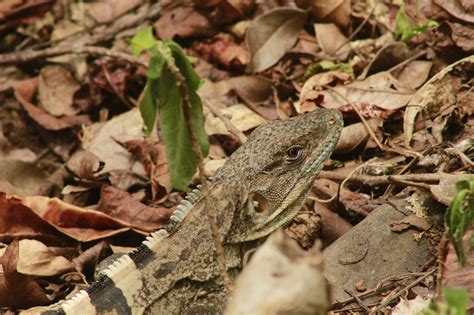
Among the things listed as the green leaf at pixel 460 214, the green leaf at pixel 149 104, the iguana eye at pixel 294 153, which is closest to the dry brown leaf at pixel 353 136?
the iguana eye at pixel 294 153

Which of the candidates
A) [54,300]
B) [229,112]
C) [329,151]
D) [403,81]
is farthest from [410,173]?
[54,300]

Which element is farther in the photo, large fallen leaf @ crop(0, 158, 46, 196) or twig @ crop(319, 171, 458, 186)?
large fallen leaf @ crop(0, 158, 46, 196)

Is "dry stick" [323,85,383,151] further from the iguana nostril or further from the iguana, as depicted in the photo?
the iguana nostril

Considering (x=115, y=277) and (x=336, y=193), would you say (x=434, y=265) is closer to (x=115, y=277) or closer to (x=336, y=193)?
(x=336, y=193)

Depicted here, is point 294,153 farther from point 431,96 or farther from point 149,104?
point 431,96

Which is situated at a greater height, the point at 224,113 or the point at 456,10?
the point at 456,10

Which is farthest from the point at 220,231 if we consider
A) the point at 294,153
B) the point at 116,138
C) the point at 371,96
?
the point at 116,138

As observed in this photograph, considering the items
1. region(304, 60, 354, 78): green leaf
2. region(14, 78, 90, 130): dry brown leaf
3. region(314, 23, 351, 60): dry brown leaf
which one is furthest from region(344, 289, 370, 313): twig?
region(14, 78, 90, 130): dry brown leaf

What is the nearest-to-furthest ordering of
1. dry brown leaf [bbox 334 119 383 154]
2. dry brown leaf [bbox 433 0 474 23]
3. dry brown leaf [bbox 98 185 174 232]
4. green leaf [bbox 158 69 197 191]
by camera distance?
green leaf [bbox 158 69 197 191] < dry brown leaf [bbox 98 185 174 232] < dry brown leaf [bbox 334 119 383 154] < dry brown leaf [bbox 433 0 474 23]
